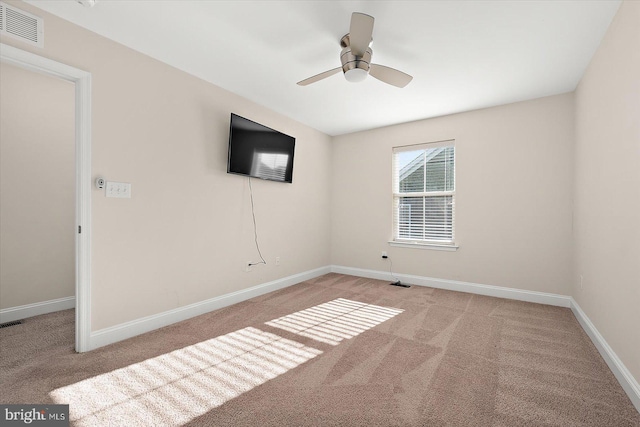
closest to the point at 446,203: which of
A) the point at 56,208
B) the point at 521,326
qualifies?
the point at 521,326

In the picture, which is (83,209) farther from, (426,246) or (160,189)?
(426,246)

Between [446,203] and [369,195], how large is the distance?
1.26m

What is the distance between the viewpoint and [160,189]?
2.70 m

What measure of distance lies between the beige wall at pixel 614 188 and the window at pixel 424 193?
153 centimetres

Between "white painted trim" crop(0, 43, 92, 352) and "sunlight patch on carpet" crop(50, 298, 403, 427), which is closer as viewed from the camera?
"sunlight patch on carpet" crop(50, 298, 403, 427)

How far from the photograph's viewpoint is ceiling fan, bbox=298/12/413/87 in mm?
1903

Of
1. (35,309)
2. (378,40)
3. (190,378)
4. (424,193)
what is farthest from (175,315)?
(424,193)

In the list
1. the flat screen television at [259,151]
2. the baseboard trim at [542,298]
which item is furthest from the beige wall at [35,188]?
the baseboard trim at [542,298]

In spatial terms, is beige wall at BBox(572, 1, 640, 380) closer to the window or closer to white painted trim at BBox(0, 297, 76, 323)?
the window

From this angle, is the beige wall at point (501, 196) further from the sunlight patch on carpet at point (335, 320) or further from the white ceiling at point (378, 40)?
the sunlight patch on carpet at point (335, 320)

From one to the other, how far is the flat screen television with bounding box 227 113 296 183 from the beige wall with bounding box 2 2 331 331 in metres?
0.17

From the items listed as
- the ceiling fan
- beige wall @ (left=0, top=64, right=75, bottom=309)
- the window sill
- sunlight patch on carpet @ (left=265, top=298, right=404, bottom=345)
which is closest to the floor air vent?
beige wall @ (left=0, top=64, right=75, bottom=309)

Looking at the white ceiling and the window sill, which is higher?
the white ceiling

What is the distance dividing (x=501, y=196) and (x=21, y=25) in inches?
198
